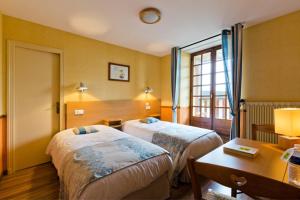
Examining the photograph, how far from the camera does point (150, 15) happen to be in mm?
2252

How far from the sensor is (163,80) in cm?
448

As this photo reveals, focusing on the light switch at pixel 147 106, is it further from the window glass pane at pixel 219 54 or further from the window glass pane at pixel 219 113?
the window glass pane at pixel 219 54

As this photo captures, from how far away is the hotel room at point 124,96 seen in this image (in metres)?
1.43

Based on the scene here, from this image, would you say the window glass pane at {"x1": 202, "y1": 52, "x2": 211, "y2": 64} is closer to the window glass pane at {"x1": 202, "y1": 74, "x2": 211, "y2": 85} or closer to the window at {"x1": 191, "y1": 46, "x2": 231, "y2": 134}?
the window at {"x1": 191, "y1": 46, "x2": 231, "y2": 134}

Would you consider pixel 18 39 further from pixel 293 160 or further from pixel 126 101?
pixel 293 160

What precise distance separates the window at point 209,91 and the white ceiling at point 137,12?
79 cm

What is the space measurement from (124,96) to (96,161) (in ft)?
7.77

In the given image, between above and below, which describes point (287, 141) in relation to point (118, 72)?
below

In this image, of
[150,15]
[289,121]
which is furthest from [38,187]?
[289,121]

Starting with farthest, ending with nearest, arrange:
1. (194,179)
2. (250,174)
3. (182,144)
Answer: (182,144) → (194,179) → (250,174)

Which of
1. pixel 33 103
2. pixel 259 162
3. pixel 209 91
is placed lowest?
pixel 259 162

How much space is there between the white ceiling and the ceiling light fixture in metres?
0.07

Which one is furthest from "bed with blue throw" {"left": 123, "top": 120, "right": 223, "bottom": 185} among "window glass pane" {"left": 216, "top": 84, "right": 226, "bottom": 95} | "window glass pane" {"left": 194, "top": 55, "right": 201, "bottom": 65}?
"window glass pane" {"left": 194, "top": 55, "right": 201, "bottom": 65}

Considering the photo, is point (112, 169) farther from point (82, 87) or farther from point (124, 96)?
point (124, 96)
